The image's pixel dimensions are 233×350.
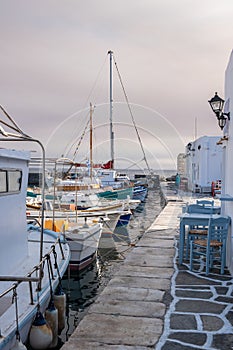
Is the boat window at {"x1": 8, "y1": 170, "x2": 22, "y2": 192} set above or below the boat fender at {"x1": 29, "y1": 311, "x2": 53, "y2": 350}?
above

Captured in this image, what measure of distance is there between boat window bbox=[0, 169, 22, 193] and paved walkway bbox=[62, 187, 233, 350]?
2.04 m

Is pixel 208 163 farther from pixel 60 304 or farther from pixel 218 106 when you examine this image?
pixel 60 304

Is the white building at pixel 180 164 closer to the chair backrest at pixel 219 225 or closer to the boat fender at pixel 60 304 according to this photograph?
the chair backrest at pixel 219 225

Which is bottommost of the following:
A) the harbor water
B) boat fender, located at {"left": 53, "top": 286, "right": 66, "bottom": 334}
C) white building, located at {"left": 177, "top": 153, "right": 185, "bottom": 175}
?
the harbor water

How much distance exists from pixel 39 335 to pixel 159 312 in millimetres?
1445

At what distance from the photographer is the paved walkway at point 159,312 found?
3840 millimetres

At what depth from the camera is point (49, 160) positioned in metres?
6.65

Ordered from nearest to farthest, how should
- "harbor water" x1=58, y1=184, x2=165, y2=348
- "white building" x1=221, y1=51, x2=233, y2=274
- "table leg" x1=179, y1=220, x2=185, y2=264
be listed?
"white building" x1=221, y1=51, x2=233, y2=274 → "table leg" x1=179, y1=220, x2=185, y2=264 → "harbor water" x1=58, y1=184, x2=165, y2=348

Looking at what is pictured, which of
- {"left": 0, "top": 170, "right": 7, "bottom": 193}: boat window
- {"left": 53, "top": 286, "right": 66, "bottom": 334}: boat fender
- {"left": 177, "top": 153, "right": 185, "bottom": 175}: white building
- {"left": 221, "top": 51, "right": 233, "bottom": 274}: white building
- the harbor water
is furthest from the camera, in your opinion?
{"left": 177, "top": 153, "right": 185, "bottom": 175}: white building

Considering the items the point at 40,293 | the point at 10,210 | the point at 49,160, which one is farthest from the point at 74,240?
the point at 40,293

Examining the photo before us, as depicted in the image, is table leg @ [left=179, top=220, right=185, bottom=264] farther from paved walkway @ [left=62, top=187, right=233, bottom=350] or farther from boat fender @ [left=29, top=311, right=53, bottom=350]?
boat fender @ [left=29, top=311, right=53, bottom=350]

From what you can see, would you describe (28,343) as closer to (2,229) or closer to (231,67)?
(2,229)

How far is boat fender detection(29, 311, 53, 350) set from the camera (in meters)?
4.09

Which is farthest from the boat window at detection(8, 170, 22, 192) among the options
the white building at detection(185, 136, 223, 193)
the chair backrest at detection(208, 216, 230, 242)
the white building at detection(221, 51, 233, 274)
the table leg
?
the white building at detection(185, 136, 223, 193)
